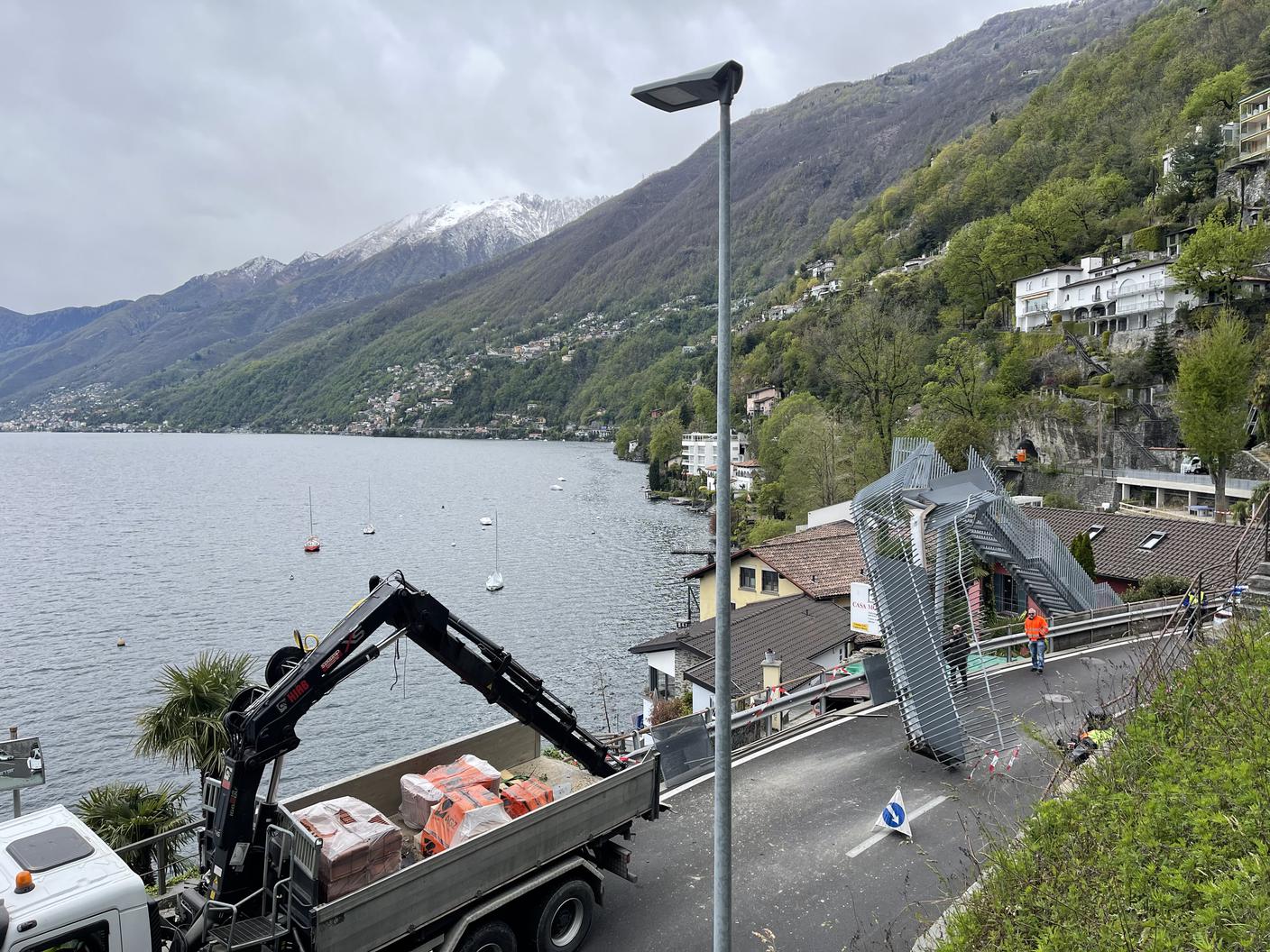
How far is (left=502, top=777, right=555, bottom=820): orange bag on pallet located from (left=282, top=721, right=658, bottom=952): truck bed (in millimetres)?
624

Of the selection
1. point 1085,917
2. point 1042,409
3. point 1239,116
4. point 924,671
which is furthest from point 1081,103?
point 1085,917

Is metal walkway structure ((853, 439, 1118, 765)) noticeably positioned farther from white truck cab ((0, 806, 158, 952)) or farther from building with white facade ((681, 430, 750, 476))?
building with white facade ((681, 430, 750, 476))

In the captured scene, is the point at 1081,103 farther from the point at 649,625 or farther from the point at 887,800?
the point at 887,800

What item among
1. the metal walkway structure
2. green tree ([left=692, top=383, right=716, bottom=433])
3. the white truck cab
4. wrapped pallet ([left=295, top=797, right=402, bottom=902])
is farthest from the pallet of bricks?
green tree ([left=692, top=383, right=716, bottom=433])

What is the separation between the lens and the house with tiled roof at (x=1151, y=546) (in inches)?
1142

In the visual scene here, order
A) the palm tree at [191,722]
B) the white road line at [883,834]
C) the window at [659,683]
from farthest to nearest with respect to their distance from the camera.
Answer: the window at [659,683] < the palm tree at [191,722] < the white road line at [883,834]

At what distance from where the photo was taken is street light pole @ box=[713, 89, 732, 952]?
6129 millimetres

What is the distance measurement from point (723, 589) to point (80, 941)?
584 cm

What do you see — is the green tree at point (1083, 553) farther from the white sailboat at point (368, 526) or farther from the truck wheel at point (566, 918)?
the white sailboat at point (368, 526)

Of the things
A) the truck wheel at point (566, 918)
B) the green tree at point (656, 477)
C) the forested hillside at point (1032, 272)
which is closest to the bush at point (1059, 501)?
the forested hillside at point (1032, 272)

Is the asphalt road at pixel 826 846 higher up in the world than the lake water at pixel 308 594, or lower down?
higher up

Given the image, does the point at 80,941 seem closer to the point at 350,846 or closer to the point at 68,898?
the point at 68,898

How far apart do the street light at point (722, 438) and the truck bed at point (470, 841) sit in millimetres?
2754

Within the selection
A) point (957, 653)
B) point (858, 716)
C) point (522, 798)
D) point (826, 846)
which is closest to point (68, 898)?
point (522, 798)
